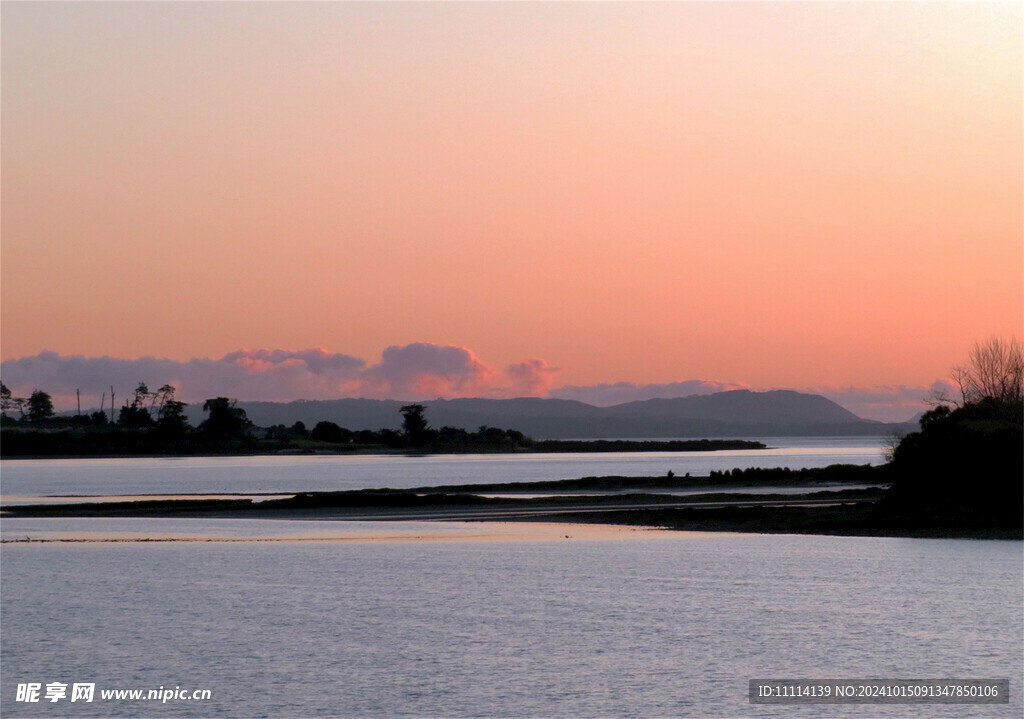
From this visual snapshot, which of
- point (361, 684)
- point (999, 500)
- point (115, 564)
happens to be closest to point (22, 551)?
point (115, 564)

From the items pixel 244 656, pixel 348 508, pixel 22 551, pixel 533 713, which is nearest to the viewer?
pixel 533 713

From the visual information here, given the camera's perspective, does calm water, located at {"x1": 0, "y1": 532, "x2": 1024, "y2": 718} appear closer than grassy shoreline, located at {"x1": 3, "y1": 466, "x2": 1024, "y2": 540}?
Yes

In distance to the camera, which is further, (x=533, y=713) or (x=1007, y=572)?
(x=1007, y=572)

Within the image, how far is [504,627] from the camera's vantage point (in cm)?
2803

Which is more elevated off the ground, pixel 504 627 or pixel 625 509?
Result: pixel 625 509

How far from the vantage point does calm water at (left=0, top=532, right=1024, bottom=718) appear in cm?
2153

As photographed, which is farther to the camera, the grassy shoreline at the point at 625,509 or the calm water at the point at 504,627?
the grassy shoreline at the point at 625,509

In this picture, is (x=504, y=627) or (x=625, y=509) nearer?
(x=504, y=627)

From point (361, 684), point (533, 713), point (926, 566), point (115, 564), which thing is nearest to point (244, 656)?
point (361, 684)

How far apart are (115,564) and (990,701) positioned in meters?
30.6

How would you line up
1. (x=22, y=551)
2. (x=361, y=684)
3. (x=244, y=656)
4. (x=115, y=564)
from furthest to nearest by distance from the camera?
(x=22, y=551), (x=115, y=564), (x=244, y=656), (x=361, y=684)

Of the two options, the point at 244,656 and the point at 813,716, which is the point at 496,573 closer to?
the point at 244,656

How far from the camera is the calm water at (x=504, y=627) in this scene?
848 inches

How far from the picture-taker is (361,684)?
22.5 meters
